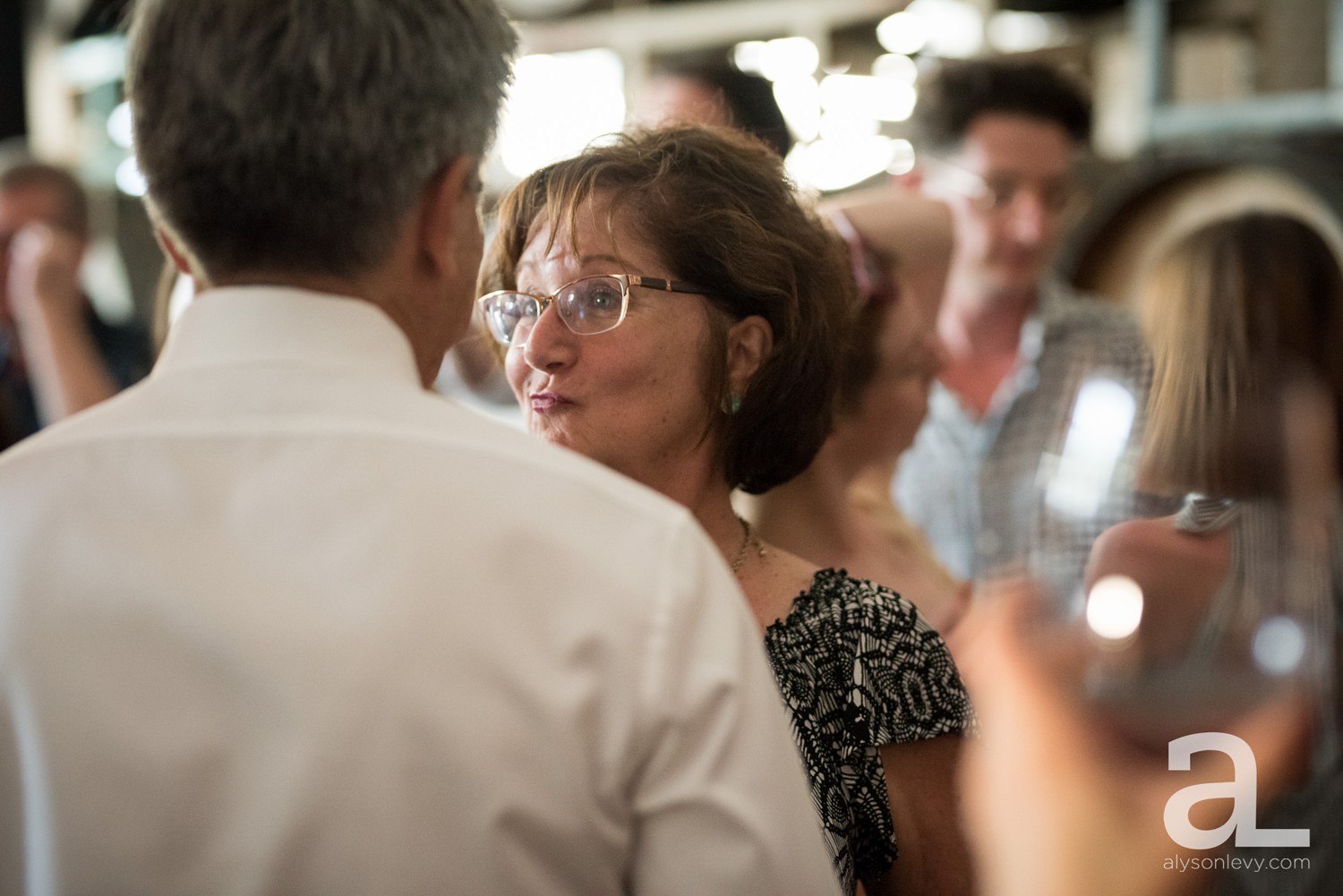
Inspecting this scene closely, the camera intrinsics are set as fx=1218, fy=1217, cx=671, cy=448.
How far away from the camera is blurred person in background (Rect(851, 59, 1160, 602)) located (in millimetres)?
2617

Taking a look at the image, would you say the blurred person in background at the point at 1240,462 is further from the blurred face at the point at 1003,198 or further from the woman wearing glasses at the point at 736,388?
the blurred face at the point at 1003,198

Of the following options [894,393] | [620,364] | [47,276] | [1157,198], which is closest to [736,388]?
[620,364]

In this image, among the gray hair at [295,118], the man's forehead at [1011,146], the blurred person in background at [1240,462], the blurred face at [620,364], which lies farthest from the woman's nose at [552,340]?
the man's forehead at [1011,146]

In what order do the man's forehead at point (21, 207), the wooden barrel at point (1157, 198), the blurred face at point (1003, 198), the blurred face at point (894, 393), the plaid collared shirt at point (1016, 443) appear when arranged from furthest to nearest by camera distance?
the man's forehead at point (21, 207) → the blurred face at point (1003, 198) → the wooden barrel at point (1157, 198) → the plaid collared shirt at point (1016, 443) → the blurred face at point (894, 393)

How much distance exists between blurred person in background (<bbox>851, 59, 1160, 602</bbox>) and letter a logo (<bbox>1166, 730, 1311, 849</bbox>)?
944 millimetres

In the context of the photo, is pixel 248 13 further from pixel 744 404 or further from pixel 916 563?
pixel 916 563

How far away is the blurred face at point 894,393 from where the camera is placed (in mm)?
2080

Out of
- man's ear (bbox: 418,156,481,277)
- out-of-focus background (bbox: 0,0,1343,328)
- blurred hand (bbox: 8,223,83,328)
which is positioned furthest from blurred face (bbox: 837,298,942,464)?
blurred hand (bbox: 8,223,83,328)

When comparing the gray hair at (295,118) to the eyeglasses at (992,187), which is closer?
the gray hair at (295,118)

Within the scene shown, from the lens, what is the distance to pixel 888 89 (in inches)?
195

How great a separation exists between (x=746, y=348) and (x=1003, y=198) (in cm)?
165

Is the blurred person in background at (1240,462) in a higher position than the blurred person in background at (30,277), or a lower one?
lower

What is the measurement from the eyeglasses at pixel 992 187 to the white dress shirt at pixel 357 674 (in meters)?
2.29

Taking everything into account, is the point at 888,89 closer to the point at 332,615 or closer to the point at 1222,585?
the point at 1222,585
